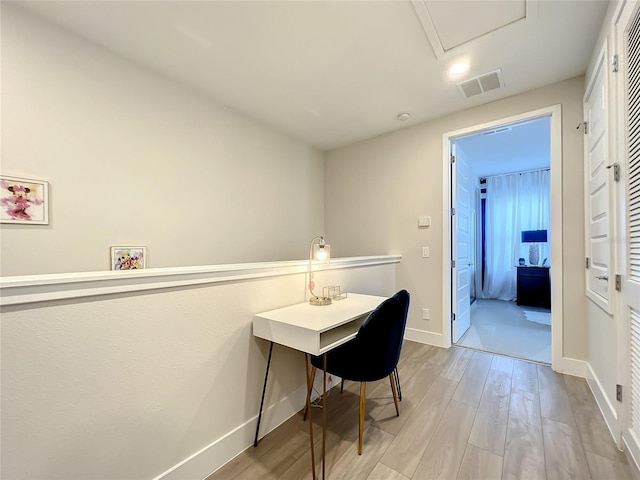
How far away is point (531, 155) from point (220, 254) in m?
4.94

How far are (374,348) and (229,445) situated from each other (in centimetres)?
94

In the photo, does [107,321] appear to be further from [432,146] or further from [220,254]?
→ [432,146]

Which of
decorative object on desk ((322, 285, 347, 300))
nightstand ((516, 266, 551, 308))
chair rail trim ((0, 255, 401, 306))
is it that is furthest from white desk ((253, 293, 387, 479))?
nightstand ((516, 266, 551, 308))

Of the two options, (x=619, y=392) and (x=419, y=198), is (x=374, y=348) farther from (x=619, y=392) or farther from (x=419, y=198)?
(x=419, y=198)

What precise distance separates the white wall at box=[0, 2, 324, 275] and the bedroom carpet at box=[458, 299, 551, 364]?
276 centimetres

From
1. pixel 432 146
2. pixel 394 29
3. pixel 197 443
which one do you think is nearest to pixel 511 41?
pixel 394 29

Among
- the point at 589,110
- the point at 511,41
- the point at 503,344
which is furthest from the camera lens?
the point at 503,344

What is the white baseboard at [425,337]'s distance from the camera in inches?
115

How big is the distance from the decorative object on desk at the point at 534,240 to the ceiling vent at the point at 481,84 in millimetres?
3614

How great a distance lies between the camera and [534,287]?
477 centimetres

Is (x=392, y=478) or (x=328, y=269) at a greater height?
(x=328, y=269)

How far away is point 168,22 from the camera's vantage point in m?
1.70

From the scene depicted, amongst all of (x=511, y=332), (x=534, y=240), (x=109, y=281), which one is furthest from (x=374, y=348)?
(x=534, y=240)

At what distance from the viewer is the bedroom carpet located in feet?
9.13
